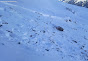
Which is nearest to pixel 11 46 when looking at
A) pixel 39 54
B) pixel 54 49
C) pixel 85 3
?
pixel 39 54

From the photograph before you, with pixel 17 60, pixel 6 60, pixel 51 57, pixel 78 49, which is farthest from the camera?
pixel 78 49

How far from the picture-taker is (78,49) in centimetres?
660

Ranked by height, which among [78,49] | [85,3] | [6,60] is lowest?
[78,49]

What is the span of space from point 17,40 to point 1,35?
0.96 m

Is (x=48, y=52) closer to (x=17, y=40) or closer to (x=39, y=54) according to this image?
(x=39, y=54)

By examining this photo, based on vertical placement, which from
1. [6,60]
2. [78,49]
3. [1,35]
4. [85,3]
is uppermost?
[85,3]

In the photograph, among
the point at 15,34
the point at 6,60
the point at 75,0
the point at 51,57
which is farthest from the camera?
the point at 75,0

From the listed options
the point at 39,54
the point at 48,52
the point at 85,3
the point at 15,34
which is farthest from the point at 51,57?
the point at 85,3

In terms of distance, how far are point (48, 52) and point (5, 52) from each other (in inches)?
94.0

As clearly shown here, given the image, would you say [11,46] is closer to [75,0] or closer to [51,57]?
[51,57]

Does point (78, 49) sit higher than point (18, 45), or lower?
lower

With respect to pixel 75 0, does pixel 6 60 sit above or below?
below

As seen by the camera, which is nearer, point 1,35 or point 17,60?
point 17,60

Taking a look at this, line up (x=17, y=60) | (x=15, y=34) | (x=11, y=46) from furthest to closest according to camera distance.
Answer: (x=15, y=34)
(x=11, y=46)
(x=17, y=60)
